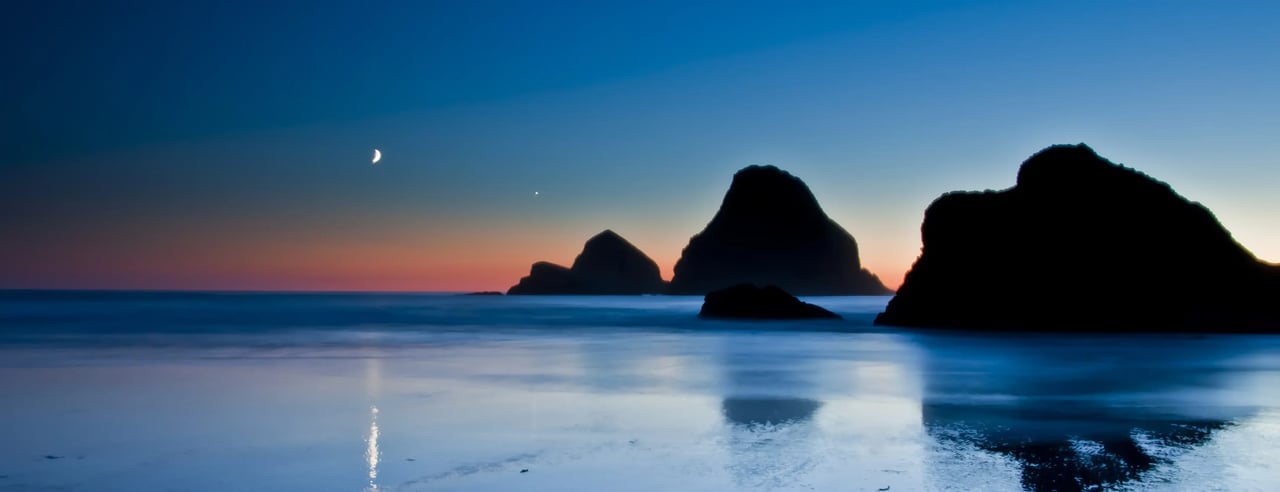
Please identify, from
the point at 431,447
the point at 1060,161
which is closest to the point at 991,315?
the point at 1060,161

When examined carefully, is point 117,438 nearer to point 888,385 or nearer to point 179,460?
point 179,460

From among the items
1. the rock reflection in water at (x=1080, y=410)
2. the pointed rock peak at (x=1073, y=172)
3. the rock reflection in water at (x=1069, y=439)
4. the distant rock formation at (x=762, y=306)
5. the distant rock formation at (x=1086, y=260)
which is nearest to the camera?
the rock reflection in water at (x=1069, y=439)

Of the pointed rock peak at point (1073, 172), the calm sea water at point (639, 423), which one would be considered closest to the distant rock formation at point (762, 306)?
the pointed rock peak at point (1073, 172)

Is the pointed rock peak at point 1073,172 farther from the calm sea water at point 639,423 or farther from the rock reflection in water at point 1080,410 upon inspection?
the calm sea water at point 639,423

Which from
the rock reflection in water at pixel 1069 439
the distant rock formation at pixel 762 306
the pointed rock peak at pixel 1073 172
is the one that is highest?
the pointed rock peak at pixel 1073 172

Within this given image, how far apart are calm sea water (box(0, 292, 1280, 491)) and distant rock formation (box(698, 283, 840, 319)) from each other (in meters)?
29.7

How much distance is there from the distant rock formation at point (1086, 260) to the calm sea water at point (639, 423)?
14.7m

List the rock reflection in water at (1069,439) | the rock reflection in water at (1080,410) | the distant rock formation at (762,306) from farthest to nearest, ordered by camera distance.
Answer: the distant rock formation at (762,306), the rock reflection in water at (1080,410), the rock reflection in water at (1069,439)

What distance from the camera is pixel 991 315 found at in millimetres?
40281

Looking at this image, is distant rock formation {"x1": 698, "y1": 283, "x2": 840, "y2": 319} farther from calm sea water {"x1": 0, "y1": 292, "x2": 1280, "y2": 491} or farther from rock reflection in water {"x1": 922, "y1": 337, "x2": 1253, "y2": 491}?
calm sea water {"x1": 0, "y1": 292, "x2": 1280, "y2": 491}

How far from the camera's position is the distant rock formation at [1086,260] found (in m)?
38.1

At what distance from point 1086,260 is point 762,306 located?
20428mm

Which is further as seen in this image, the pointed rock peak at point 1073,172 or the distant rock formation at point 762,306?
the distant rock formation at point 762,306

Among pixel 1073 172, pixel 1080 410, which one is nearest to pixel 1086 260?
pixel 1073 172
